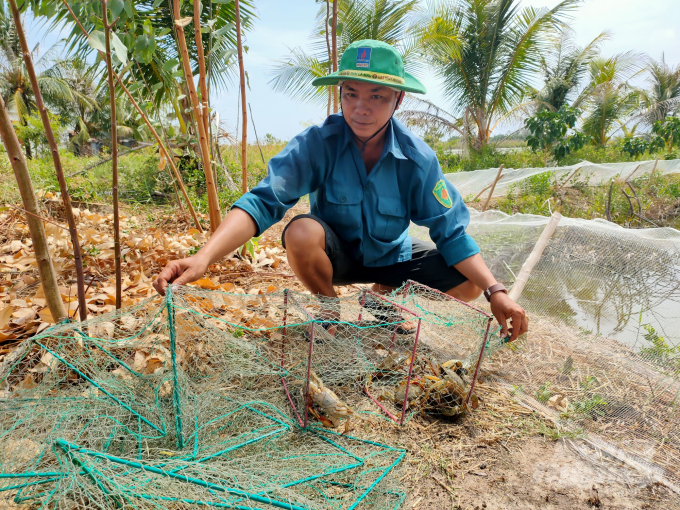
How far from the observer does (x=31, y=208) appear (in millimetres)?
1334

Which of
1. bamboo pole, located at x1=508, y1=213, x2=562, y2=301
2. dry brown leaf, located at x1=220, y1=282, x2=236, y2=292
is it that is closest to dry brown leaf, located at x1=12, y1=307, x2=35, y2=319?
dry brown leaf, located at x1=220, y1=282, x2=236, y2=292

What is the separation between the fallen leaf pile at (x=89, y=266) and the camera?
69.2 inches

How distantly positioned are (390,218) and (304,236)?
1.42 feet

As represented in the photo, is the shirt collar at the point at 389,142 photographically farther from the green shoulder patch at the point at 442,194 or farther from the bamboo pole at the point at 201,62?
the bamboo pole at the point at 201,62

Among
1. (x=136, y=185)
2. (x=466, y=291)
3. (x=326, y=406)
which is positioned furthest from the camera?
(x=136, y=185)

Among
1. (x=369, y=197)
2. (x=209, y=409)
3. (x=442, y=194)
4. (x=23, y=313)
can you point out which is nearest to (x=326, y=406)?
(x=209, y=409)

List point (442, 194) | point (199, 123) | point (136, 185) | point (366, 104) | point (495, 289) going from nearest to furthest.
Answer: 1. point (495, 289)
2. point (366, 104)
3. point (442, 194)
4. point (199, 123)
5. point (136, 185)

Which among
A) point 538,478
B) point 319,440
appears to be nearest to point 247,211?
point 319,440

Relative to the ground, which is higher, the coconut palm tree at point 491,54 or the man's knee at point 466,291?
the coconut palm tree at point 491,54

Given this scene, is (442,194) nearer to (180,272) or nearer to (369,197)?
(369,197)

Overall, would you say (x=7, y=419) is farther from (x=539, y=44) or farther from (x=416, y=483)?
(x=539, y=44)

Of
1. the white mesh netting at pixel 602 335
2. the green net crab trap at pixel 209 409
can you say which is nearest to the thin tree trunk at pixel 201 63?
the green net crab trap at pixel 209 409

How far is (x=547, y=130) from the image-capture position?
1023 cm

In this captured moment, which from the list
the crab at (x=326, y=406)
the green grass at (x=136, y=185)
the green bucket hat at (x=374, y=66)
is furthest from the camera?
the green grass at (x=136, y=185)
